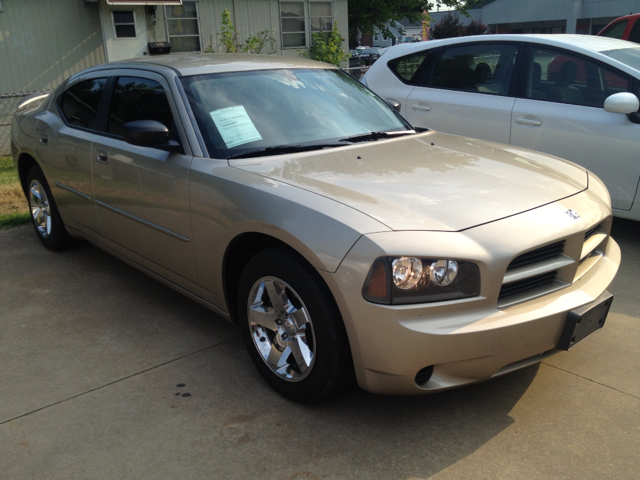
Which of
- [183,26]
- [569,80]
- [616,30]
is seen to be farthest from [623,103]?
[183,26]

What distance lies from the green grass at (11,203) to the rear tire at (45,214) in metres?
0.92

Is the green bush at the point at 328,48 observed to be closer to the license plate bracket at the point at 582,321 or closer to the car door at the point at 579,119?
the car door at the point at 579,119

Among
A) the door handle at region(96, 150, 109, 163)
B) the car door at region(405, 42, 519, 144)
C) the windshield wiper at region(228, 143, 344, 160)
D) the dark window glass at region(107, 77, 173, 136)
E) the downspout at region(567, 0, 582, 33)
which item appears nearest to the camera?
the windshield wiper at region(228, 143, 344, 160)

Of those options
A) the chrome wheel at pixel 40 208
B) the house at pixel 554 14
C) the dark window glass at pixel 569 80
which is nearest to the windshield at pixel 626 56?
the dark window glass at pixel 569 80

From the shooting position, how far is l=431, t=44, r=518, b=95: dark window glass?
5.56 metres

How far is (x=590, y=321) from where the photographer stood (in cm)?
274

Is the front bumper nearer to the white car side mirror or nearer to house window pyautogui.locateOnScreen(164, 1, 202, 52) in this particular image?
the white car side mirror

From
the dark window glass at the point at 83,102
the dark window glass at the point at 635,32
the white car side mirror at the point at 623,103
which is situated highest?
the dark window glass at the point at 635,32

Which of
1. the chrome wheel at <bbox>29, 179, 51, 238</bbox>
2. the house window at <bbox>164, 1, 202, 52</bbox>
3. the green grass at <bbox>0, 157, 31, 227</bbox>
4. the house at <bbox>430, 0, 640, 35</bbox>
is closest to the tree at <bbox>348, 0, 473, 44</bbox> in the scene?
the house at <bbox>430, 0, 640, 35</bbox>

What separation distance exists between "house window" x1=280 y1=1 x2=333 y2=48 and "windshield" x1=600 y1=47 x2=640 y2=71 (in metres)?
12.5

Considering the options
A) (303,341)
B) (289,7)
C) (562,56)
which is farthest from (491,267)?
(289,7)

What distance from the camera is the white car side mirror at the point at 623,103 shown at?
Result: 15.0 feet

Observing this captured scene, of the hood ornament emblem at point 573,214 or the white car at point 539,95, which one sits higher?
the white car at point 539,95

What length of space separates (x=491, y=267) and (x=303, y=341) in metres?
0.90
